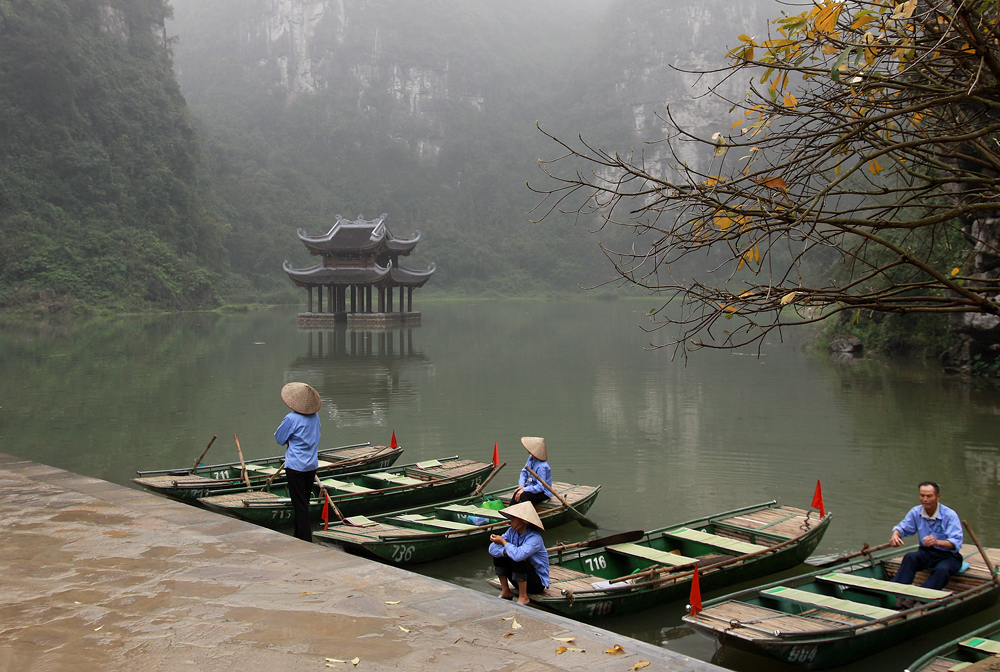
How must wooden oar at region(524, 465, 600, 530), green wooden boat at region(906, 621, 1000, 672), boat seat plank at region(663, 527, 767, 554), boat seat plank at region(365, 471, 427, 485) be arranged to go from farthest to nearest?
boat seat plank at region(365, 471, 427, 485), wooden oar at region(524, 465, 600, 530), boat seat plank at region(663, 527, 767, 554), green wooden boat at region(906, 621, 1000, 672)

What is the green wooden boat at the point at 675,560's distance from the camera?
584 cm

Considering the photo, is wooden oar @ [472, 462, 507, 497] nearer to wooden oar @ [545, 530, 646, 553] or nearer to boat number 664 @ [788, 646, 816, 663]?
wooden oar @ [545, 530, 646, 553]

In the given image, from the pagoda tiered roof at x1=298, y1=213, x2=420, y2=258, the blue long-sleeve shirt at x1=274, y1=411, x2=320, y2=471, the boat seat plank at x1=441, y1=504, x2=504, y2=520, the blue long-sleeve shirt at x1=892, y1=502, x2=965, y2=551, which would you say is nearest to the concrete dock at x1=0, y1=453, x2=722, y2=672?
the blue long-sleeve shirt at x1=274, y1=411, x2=320, y2=471

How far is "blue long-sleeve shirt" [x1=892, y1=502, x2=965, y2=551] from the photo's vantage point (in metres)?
5.93

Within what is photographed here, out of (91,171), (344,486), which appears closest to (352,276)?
(91,171)

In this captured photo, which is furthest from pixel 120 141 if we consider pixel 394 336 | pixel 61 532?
pixel 61 532

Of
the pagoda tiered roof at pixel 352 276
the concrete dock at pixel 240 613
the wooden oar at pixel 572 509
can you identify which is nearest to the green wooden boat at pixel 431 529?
the wooden oar at pixel 572 509

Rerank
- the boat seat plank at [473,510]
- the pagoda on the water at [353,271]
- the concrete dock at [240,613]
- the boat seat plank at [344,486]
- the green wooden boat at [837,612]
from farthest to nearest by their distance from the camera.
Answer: the pagoda on the water at [353,271], the boat seat plank at [344,486], the boat seat plank at [473,510], the green wooden boat at [837,612], the concrete dock at [240,613]

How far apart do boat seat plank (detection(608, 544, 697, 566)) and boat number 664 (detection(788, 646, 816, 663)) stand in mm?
1344

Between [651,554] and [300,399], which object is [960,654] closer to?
[651,554]

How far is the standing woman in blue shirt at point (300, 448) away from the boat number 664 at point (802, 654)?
3.91m

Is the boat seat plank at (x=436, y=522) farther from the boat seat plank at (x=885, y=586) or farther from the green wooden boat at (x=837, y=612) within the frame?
the boat seat plank at (x=885, y=586)

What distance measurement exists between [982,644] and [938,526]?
1.38m

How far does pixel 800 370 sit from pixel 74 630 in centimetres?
2016
